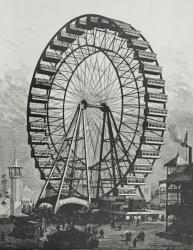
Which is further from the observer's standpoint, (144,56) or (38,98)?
(38,98)

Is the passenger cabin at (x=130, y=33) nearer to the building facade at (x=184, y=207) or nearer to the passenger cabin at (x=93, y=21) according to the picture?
the passenger cabin at (x=93, y=21)

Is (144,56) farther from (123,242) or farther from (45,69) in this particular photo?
(123,242)

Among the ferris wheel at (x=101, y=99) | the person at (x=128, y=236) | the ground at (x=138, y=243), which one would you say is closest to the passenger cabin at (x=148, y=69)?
the ferris wheel at (x=101, y=99)

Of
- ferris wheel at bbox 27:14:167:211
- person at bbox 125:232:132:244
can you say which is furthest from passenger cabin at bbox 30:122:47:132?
person at bbox 125:232:132:244

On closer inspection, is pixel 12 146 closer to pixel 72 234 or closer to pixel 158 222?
pixel 158 222

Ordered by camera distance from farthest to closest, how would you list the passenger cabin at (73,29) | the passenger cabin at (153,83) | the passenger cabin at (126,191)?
the passenger cabin at (73,29), the passenger cabin at (126,191), the passenger cabin at (153,83)

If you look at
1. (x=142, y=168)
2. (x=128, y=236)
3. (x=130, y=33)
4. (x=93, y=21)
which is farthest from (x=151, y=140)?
(x=93, y=21)

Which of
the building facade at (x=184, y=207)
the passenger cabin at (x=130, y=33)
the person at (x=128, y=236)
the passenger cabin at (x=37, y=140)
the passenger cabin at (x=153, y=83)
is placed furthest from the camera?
the passenger cabin at (x=37, y=140)

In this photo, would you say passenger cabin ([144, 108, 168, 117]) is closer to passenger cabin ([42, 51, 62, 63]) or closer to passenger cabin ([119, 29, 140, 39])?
passenger cabin ([119, 29, 140, 39])
